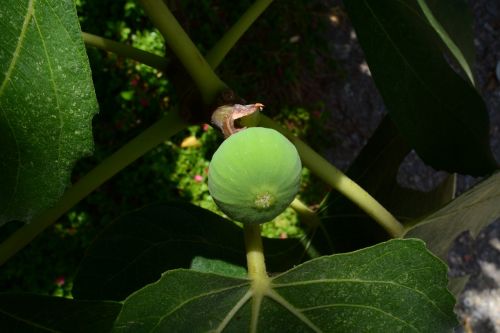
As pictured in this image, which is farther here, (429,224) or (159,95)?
(159,95)

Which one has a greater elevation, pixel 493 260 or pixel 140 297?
pixel 140 297

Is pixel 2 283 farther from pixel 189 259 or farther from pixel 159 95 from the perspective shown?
pixel 189 259

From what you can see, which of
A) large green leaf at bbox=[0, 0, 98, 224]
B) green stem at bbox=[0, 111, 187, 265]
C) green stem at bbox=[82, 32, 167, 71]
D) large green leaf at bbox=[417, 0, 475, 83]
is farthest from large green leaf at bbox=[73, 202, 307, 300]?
large green leaf at bbox=[417, 0, 475, 83]

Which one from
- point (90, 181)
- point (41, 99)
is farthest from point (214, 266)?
point (41, 99)

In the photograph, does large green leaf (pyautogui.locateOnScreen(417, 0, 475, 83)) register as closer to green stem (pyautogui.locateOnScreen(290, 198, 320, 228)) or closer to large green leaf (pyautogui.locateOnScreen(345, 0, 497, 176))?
large green leaf (pyautogui.locateOnScreen(345, 0, 497, 176))

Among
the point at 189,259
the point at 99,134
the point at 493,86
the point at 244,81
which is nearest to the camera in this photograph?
the point at 189,259

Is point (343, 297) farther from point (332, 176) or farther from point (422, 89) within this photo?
point (422, 89)

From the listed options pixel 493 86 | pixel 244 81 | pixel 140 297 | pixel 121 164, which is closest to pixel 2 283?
pixel 244 81
